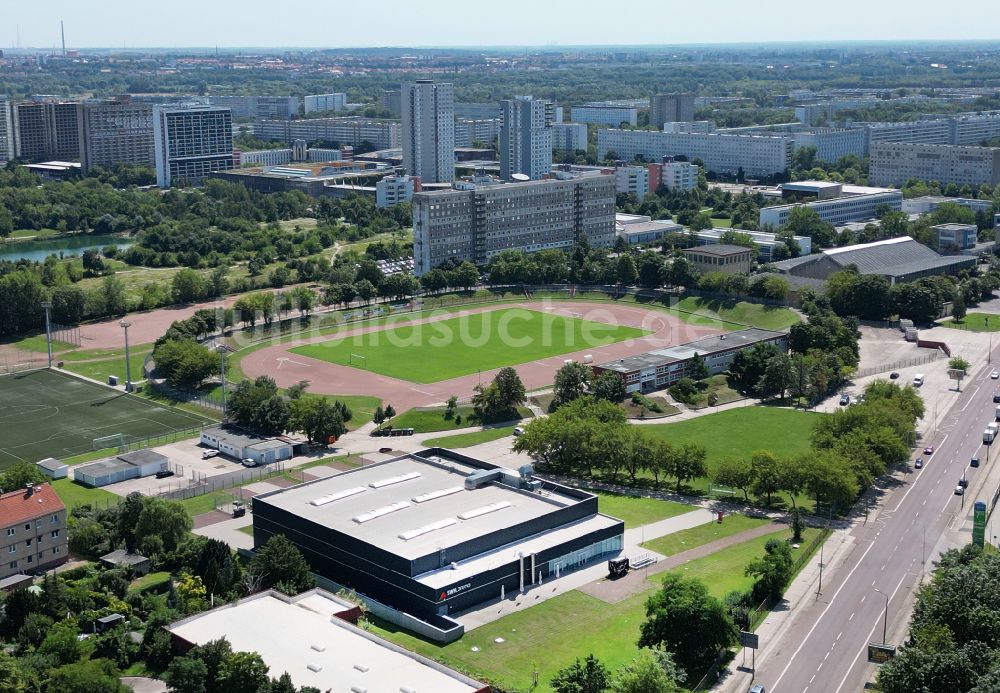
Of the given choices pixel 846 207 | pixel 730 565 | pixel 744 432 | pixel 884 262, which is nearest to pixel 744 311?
pixel 884 262

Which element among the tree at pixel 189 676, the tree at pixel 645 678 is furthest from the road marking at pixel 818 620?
the tree at pixel 189 676

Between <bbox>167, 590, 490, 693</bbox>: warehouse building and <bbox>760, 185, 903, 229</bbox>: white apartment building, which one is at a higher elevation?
<bbox>760, 185, 903, 229</bbox>: white apartment building

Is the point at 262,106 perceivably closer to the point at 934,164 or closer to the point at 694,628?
the point at 934,164

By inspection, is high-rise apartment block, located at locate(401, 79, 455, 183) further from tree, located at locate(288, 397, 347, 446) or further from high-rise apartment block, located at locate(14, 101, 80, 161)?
tree, located at locate(288, 397, 347, 446)

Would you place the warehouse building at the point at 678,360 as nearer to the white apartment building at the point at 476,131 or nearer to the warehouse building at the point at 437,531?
Result: the warehouse building at the point at 437,531

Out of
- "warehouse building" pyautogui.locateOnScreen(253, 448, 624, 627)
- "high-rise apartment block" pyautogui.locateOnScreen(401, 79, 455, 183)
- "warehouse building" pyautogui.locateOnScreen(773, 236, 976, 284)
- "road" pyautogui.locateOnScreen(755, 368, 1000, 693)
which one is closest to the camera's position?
"road" pyautogui.locateOnScreen(755, 368, 1000, 693)

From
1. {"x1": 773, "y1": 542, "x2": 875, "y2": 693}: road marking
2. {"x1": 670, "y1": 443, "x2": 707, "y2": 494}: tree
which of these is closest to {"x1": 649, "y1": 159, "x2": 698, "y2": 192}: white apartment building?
{"x1": 670, "y1": 443, "x2": 707, "y2": 494}: tree

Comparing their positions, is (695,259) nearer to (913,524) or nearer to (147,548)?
(913,524)
